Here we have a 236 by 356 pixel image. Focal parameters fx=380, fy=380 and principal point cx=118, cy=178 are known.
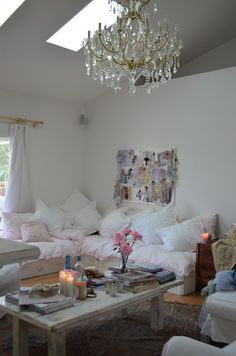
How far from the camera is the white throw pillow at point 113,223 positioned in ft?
17.2

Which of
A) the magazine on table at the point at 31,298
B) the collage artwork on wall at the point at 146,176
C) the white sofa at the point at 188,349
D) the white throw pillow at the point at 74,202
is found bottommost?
the magazine on table at the point at 31,298

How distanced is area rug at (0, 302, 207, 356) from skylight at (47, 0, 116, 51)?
9.81 ft

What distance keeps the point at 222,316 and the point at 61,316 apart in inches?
44.9

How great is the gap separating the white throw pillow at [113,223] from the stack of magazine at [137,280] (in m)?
2.14

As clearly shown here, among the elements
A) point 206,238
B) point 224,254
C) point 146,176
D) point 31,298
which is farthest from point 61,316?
point 146,176

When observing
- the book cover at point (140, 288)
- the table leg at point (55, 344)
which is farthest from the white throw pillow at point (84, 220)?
the table leg at point (55, 344)

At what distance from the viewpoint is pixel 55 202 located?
589 cm

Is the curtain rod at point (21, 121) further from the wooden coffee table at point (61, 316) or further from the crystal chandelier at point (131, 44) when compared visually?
the wooden coffee table at point (61, 316)

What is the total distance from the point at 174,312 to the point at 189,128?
2.43 metres

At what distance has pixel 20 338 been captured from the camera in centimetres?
249

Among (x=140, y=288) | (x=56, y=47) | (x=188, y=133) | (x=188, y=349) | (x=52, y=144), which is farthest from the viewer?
(x=52, y=144)

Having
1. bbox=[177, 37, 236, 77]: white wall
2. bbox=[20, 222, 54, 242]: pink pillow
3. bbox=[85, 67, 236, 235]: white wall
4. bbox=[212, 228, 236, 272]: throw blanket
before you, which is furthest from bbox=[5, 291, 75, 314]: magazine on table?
bbox=[177, 37, 236, 77]: white wall

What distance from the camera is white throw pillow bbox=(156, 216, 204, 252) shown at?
4422 millimetres

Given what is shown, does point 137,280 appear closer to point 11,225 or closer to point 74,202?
point 11,225
